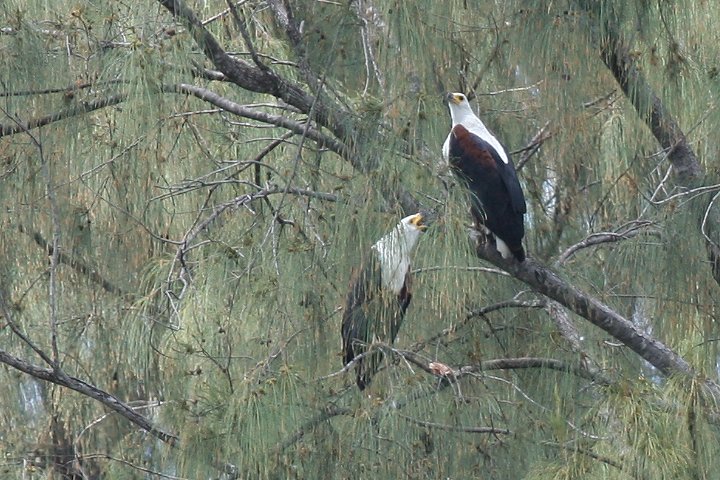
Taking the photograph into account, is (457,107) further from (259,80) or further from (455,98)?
(259,80)

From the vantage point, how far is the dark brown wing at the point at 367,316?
1.90 metres

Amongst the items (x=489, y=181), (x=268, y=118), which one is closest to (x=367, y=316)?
(x=268, y=118)

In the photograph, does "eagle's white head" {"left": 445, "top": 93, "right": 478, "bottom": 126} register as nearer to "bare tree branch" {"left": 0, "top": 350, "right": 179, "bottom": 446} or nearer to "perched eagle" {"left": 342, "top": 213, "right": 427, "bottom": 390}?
"perched eagle" {"left": 342, "top": 213, "right": 427, "bottom": 390}

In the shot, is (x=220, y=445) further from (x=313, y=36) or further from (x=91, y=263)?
(x=91, y=263)

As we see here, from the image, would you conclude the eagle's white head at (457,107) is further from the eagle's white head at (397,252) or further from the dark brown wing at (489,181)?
the eagle's white head at (397,252)

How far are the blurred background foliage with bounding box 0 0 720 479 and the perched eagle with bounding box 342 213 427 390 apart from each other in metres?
0.03

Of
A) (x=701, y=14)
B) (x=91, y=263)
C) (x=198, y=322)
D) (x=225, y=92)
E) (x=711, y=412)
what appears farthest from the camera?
(x=225, y=92)

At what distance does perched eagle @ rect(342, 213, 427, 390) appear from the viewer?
6.03ft

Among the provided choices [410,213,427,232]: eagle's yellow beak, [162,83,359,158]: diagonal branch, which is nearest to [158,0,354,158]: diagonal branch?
[162,83,359,158]: diagonal branch

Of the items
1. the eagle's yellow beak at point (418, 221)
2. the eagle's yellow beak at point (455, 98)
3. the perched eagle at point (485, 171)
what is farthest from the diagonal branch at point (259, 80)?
the eagle's yellow beak at point (455, 98)

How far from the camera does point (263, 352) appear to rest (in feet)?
7.14

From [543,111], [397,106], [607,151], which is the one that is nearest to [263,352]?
[397,106]

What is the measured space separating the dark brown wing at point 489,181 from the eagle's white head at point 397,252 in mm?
279

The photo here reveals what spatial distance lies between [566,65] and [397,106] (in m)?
0.29
